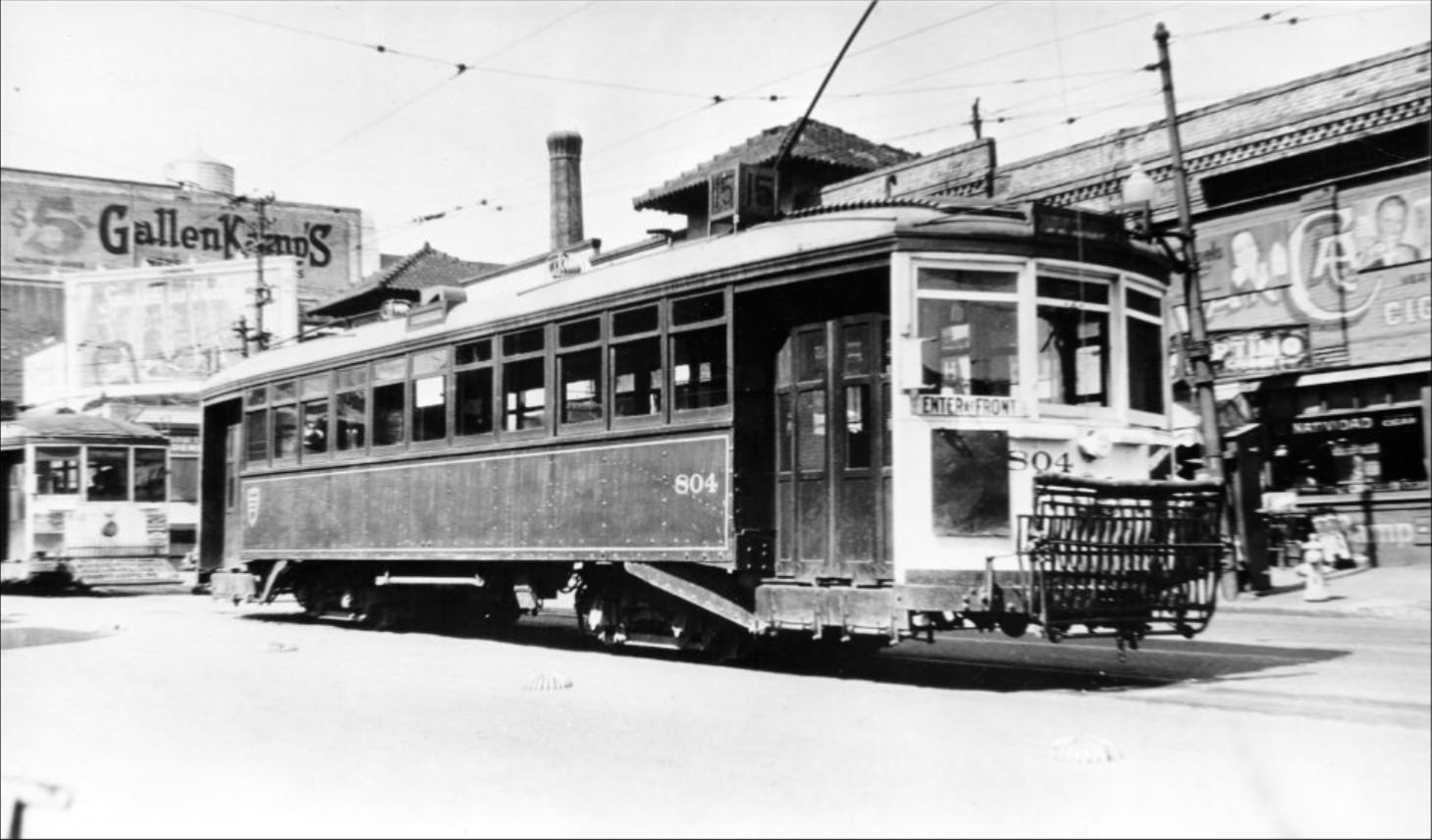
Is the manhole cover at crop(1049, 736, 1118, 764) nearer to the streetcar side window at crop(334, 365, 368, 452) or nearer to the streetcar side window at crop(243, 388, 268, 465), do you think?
the streetcar side window at crop(334, 365, 368, 452)

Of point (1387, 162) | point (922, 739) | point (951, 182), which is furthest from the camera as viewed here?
point (951, 182)

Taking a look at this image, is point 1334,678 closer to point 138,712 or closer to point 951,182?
point 138,712

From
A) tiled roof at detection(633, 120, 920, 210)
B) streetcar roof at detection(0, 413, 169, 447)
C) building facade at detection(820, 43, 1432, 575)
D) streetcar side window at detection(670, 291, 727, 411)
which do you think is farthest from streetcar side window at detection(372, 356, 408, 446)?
tiled roof at detection(633, 120, 920, 210)

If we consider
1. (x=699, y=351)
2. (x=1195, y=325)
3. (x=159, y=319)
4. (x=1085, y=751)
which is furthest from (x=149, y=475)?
(x=159, y=319)

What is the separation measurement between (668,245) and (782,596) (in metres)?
2.94

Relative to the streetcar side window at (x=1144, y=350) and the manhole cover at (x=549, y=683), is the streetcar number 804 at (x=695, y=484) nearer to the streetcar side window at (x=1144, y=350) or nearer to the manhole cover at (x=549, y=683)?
the manhole cover at (x=549, y=683)

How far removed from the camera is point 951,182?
2588cm

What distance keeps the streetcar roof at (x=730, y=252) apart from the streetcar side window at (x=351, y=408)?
24 centimetres

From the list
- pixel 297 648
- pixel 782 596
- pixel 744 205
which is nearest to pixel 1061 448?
pixel 782 596

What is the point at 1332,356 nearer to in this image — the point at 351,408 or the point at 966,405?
the point at 966,405

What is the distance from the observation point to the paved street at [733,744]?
4660mm

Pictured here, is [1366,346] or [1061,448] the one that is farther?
[1366,346]

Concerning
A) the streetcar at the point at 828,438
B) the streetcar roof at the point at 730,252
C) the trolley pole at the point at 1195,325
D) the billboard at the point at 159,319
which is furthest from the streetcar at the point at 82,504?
the billboard at the point at 159,319

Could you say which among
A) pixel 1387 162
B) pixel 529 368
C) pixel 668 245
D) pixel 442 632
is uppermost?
pixel 1387 162
